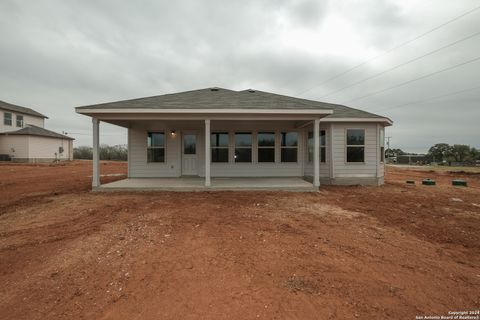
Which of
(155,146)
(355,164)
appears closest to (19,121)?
(155,146)

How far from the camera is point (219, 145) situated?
35.1ft

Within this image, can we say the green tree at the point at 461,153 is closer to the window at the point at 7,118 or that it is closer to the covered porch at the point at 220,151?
the covered porch at the point at 220,151

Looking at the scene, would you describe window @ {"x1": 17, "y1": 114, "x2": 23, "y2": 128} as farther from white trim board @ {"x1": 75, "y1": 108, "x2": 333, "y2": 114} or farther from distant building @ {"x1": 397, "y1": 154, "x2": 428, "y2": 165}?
distant building @ {"x1": 397, "y1": 154, "x2": 428, "y2": 165}

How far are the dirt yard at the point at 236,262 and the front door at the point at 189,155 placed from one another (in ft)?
16.5

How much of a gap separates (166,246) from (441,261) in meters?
3.99

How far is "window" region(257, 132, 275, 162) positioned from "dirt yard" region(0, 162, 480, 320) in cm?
500

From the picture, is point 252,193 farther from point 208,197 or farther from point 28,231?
point 28,231

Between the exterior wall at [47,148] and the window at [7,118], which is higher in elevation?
the window at [7,118]

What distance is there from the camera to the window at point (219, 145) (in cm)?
1070

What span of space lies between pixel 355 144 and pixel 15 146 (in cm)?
3230

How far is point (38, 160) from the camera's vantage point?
82.4 feet

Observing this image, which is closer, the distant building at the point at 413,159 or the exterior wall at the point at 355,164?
the exterior wall at the point at 355,164

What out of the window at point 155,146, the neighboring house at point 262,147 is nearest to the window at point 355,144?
the neighboring house at point 262,147

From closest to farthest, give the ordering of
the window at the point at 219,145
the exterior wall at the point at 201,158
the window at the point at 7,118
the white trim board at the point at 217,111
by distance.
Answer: the white trim board at the point at 217,111
the exterior wall at the point at 201,158
the window at the point at 219,145
the window at the point at 7,118
